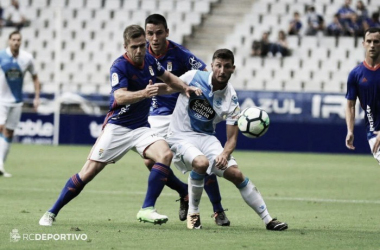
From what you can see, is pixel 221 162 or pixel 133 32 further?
pixel 221 162

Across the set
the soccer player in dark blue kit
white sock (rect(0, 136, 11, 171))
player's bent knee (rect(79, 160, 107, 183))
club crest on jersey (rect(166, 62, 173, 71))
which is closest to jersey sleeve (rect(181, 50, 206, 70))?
the soccer player in dark blue kit

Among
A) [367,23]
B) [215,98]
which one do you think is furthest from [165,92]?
[367,23]

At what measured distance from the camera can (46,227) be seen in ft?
27.8

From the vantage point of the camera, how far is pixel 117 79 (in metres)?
8.61

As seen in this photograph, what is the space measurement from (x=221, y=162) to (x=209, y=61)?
19.1 meters

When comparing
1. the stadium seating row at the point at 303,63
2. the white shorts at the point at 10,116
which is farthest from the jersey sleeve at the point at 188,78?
the stadium seating row at the point at 303,63

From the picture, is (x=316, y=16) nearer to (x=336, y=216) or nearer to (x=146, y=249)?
(x=336, y=216)

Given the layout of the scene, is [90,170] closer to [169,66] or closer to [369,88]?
[169,66]

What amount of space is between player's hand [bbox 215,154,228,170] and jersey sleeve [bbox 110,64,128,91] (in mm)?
1170

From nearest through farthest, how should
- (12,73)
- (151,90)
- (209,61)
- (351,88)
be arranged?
1. (151,90)
2. (351,88)
3. (12,73)
4. (209,61)

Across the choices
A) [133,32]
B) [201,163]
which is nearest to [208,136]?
[201,163]

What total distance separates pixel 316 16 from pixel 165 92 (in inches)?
722

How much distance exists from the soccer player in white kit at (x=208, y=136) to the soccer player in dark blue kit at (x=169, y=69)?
43cm

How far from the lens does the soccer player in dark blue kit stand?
945cm
